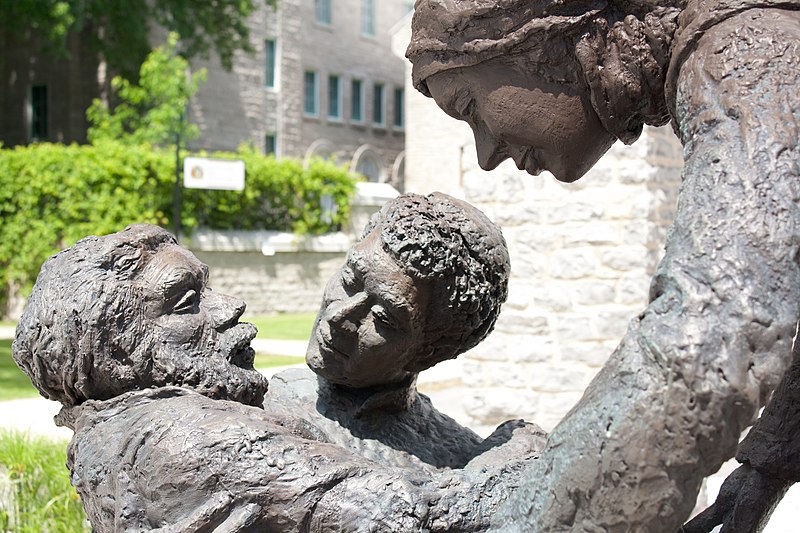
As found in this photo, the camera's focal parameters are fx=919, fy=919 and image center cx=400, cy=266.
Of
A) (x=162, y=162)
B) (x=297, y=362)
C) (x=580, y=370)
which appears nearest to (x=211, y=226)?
(x=162, y=162)

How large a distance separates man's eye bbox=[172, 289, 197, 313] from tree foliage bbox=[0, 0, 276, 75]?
52.1ft

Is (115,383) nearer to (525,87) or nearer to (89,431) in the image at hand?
(89,431)

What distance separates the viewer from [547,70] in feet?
4.57

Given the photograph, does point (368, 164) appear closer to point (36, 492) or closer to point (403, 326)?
point (36, 492)

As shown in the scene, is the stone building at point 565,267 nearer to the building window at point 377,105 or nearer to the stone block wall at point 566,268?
the stone block wall at point 566,268

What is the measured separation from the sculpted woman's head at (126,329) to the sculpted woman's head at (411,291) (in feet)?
0.60

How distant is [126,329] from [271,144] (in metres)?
23.8

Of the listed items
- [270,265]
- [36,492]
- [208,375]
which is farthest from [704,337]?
[270,265]

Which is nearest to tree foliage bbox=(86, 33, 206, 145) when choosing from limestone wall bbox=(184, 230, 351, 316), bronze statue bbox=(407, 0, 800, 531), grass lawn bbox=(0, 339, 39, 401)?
limestone wall bbox=(184, 230, 351, 316)

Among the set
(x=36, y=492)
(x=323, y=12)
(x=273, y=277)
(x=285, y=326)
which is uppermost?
(x=323, y=12)

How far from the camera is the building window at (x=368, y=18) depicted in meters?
29.2

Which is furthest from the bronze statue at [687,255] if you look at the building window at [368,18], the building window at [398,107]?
the building window at [398,107]

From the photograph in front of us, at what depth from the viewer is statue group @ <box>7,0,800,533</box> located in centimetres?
102

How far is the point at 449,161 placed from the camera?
72.8 feet
